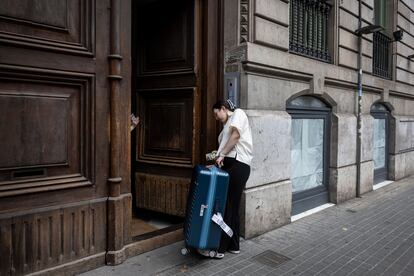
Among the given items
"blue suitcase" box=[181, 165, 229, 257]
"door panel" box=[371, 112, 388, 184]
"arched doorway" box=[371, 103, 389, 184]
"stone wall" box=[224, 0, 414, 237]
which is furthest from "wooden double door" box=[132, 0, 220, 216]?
"door panel" box=[371, 112, 388, 184]

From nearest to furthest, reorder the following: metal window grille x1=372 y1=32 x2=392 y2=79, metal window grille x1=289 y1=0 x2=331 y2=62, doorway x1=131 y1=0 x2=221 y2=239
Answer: doorway x1=131 y1=0 x2=221 y2=239
metal window grille x1=289 y1=0 x2=331 y2=62
metal window grille x1=372 y1=32 x2=392 y2=79

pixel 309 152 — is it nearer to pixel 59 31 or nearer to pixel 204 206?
pixel 204 206

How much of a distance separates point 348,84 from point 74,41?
5.83 m

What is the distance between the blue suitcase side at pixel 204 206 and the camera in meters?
3.98

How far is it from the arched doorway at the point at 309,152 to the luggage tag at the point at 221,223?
245 cm

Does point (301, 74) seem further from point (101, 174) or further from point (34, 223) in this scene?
point (34, 223)

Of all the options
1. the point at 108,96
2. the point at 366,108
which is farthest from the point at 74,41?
the point at 366,108

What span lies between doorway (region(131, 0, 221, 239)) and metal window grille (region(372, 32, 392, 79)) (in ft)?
20.1

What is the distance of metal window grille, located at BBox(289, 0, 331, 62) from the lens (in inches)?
251

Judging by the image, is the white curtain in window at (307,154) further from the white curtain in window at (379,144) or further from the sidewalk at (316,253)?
the white curtain in window at (379,144)

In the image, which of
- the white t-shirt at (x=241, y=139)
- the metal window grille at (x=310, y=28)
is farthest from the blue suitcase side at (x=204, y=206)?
the metal window grille at (x=310, y=28)

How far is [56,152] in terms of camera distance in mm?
3512

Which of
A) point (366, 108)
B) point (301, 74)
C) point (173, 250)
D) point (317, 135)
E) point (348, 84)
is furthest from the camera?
point (366, 108)

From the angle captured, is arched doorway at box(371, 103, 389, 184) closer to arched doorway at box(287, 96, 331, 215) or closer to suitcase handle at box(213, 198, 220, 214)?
arched doorway at box(287, 96, 331, 215)
